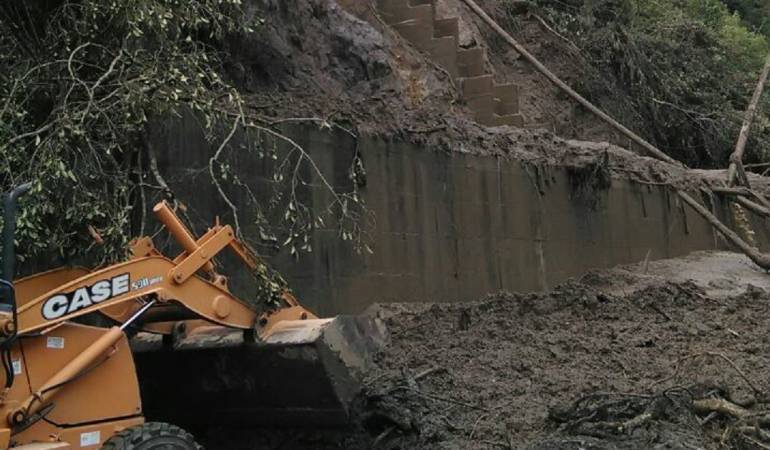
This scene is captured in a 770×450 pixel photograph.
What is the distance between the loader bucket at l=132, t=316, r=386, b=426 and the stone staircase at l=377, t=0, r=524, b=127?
9110 millimetres

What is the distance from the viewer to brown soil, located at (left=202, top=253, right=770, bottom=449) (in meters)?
6.32

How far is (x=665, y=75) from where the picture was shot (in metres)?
20.9

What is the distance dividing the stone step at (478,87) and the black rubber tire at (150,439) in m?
11.1

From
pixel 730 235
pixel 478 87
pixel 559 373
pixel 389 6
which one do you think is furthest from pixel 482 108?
pixel 559 373

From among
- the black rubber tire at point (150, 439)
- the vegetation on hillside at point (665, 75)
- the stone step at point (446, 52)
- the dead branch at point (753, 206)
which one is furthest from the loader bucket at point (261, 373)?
the vegetation on hillside at point (665, 75)

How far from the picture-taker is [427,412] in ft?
22.7

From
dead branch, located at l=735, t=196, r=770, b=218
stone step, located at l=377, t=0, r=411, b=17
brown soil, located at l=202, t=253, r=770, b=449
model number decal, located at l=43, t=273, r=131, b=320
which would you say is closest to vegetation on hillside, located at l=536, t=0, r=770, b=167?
dead branch, located at l=735, t=196, r=770, b=218

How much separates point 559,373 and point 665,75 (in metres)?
14.9

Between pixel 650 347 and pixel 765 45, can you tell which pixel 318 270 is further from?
pixel 765 45

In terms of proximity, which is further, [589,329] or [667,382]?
[589,329]

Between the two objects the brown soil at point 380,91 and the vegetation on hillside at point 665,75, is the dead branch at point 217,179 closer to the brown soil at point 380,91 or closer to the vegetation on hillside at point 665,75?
the brown soil at point 380,91

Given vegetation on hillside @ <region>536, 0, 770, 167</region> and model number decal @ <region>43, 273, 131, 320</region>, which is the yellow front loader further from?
vegetation on hillside @ <region>536, 0, 770, 167</region>

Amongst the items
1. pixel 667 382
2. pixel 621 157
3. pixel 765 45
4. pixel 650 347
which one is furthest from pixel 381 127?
pixel 765 45

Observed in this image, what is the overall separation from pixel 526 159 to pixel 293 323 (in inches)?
267
